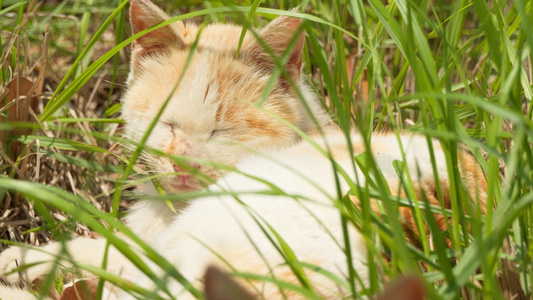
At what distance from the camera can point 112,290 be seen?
1.72m

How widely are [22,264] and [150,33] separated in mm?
862

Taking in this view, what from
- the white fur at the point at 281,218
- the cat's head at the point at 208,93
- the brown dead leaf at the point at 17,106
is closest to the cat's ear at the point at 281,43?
the cat's head at the point at 208,93

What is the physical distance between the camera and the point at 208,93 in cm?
192

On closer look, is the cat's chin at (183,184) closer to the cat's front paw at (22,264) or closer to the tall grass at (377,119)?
the tall grass at (377,119)

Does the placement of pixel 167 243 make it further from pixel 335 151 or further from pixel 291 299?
pixel 335 151

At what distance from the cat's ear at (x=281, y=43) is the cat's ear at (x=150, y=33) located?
0.90ft

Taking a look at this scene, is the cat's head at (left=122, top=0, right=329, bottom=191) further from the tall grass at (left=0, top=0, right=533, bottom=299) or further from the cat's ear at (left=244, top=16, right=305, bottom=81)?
the tall grass at (left=0, top=0, right=533, bottom=299)

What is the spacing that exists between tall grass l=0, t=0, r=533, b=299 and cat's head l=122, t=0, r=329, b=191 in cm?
11

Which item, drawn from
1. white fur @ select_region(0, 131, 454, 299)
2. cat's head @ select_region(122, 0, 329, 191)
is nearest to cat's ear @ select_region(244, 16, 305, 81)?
cat's head @ select_region(122, 0, 329, 191)

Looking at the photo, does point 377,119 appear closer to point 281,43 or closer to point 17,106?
point 281,43

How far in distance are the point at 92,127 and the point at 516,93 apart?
75.4 inches

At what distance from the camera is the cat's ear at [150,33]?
201cm

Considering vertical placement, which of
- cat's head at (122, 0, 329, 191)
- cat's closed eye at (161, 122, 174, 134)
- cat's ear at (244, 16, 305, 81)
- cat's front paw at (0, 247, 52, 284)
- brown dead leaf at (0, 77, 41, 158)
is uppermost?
cat's ear at (244, 16, 305, 81)

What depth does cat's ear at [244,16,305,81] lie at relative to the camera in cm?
196
